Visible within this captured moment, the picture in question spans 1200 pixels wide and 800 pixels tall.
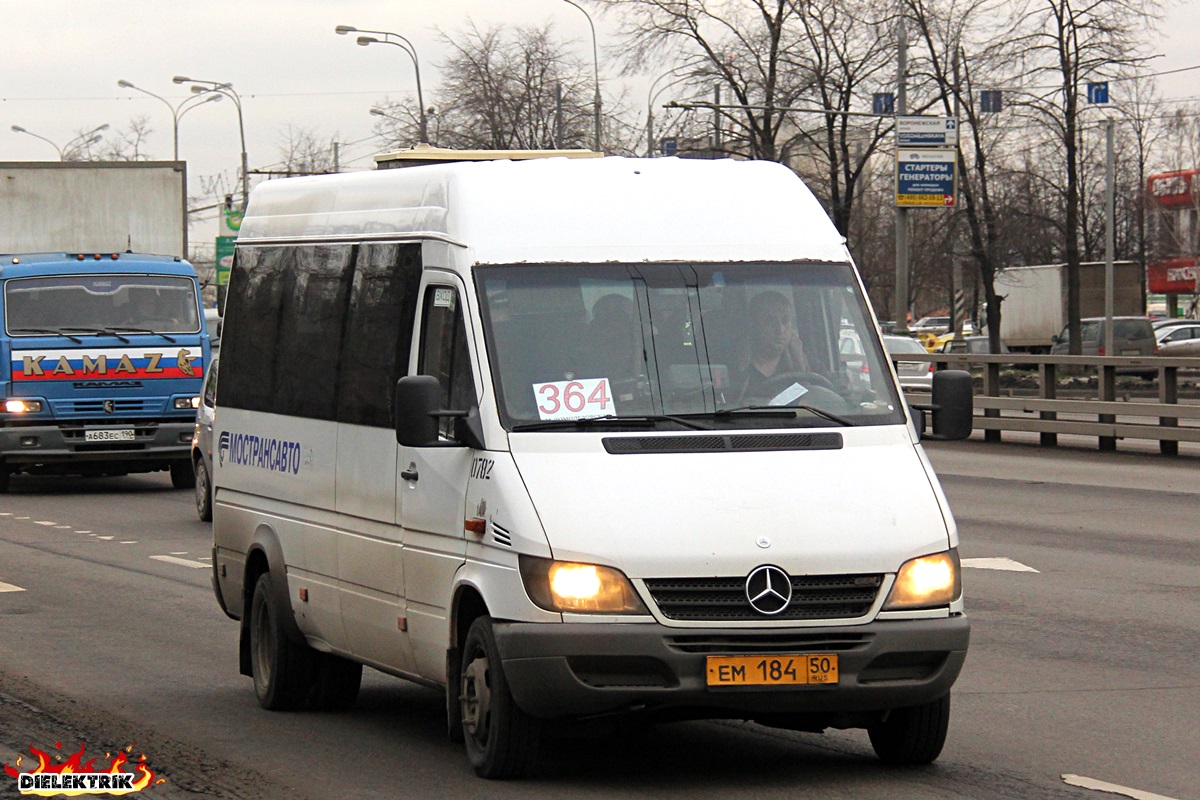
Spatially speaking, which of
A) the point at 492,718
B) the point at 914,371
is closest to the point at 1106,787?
the point at 492,718

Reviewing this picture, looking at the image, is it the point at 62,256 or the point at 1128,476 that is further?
the point at 62,256

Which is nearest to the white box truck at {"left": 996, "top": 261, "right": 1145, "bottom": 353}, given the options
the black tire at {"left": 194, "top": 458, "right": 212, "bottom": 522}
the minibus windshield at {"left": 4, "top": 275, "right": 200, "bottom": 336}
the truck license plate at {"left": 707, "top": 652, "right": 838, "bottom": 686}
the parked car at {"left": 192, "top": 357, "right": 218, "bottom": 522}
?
Result: the minibus windshield at {"left": 4, "top": 275, "right": 200, "bottom": 336}

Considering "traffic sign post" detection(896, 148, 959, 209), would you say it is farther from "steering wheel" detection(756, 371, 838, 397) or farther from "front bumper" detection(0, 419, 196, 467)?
"steering wheel" detection(756, 371, 838, 397)

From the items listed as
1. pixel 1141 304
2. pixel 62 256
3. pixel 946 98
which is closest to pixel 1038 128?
pixel 946 98

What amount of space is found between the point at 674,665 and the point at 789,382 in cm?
133

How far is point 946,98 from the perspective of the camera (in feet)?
152

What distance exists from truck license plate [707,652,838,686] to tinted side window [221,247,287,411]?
341 cm

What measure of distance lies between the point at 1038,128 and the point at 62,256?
89.8 feet

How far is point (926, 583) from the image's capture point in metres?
6.51

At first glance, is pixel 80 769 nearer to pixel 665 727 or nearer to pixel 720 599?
pixel 665 727

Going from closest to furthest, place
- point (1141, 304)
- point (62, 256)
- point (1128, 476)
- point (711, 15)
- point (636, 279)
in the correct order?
1. point (636, 279)
2. point (1128, 476)
3. point (62, 256)
4. point (711, 15)
5. point (1141, 304)

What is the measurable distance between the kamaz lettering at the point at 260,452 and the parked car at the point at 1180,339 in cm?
4496

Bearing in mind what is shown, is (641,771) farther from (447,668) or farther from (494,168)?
(494,168)

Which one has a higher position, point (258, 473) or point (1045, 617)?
point (258, 473)
